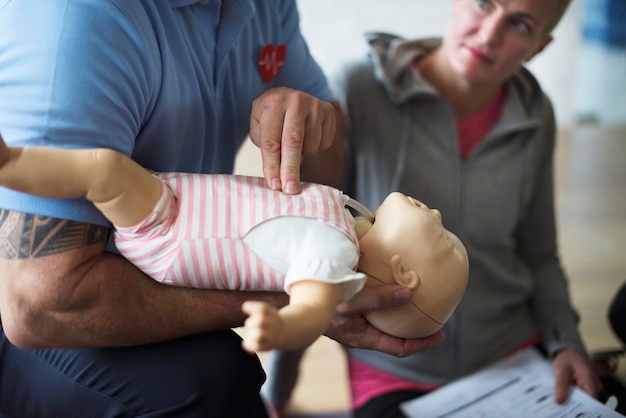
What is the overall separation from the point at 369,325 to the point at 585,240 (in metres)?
Answer: 1.72

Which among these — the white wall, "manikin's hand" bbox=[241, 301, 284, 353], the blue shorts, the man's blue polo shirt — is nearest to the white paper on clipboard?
the blue shorts

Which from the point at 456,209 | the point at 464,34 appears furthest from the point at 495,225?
the point at 464,34

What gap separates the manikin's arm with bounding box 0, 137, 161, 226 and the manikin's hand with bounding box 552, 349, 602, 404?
2.91ft

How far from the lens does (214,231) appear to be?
0.72 meters

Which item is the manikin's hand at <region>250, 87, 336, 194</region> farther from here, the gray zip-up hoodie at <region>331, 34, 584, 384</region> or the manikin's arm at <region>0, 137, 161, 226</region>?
the gray zip-up hoodie at <region>331, 34, 584, 384</region>

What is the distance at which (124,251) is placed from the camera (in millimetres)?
743

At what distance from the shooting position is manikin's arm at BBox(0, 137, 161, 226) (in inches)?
24.9

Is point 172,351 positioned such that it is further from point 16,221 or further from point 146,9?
point 146,9

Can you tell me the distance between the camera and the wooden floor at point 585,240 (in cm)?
170

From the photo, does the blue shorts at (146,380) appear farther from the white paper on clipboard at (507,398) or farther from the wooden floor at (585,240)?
the white paper on clipboard at (507,398)

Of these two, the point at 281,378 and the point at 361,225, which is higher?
the point at 361,225

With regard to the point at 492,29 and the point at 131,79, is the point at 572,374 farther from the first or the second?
the point at 131,79

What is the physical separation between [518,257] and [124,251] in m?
0.96

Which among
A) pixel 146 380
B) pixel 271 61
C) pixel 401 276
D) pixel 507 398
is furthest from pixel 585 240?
pixel 146 380
